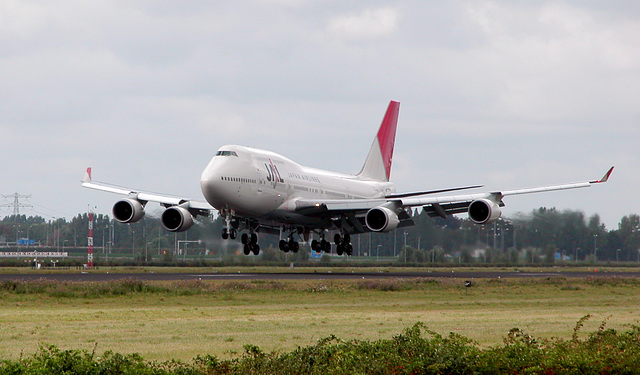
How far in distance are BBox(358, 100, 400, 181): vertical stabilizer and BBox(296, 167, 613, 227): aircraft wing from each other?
11.3 meters

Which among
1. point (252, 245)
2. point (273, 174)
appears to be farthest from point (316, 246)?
point (273, 174)

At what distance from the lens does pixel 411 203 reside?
55.4 m

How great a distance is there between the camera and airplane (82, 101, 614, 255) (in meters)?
48.4

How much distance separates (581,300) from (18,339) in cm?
2673

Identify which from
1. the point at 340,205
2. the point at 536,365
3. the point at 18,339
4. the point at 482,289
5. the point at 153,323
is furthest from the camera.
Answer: the point at 340,205

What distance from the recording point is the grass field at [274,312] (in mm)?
23391

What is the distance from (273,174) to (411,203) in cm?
927

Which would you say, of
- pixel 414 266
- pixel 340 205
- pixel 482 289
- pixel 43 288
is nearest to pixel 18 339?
pixel 43 288

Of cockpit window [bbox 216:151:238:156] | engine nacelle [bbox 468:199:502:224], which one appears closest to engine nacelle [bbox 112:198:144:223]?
cockpit window [bbox 216:151:238:156]

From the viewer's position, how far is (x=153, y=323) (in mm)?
27797

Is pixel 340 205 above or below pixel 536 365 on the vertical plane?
A: above

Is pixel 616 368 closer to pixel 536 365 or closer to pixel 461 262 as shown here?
pixel 536 365

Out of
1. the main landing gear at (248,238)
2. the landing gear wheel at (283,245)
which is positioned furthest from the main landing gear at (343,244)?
the main landing gear at (248,238)

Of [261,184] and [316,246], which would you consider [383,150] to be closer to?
[316,246]
